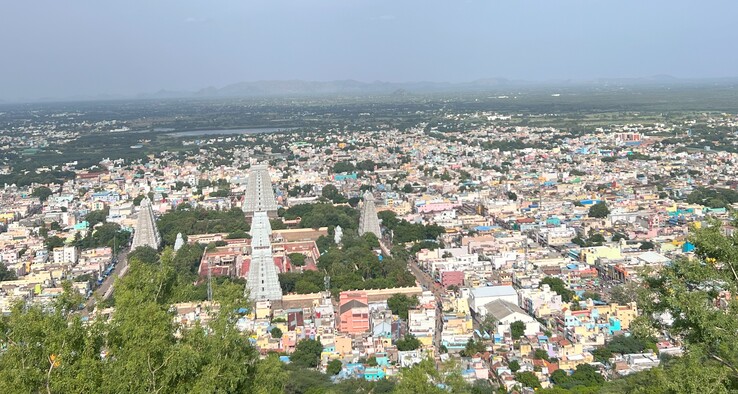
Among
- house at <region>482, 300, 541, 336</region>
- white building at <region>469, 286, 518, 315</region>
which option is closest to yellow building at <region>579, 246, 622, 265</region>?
white building at <region>469, 286, 518, 315</region>

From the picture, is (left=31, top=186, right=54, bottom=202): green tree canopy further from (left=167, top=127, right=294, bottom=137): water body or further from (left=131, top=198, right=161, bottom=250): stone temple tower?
(left=167, top=127, right=294, bottom=137): water body

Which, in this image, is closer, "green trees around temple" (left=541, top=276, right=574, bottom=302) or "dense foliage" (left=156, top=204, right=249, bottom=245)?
"green trees around temple" (left=541, top=276, right=574, bottom=302)

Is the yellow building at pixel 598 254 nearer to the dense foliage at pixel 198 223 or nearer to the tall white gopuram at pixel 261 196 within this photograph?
the tall white gopuram at pixel 261 196

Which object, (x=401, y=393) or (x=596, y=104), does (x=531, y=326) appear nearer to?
(x=401, y=393)

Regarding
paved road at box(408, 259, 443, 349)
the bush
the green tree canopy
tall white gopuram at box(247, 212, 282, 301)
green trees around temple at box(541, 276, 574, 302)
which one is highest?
tall white gopuram at box(247, 212, 282, 301)

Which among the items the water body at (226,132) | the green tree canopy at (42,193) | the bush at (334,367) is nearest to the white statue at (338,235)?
the bush at (334,367)

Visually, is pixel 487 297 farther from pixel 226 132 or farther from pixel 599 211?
pixel 226 132

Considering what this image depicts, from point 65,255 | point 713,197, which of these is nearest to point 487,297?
point 65,255

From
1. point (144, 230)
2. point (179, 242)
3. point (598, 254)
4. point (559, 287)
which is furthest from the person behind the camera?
point (144, 230)
